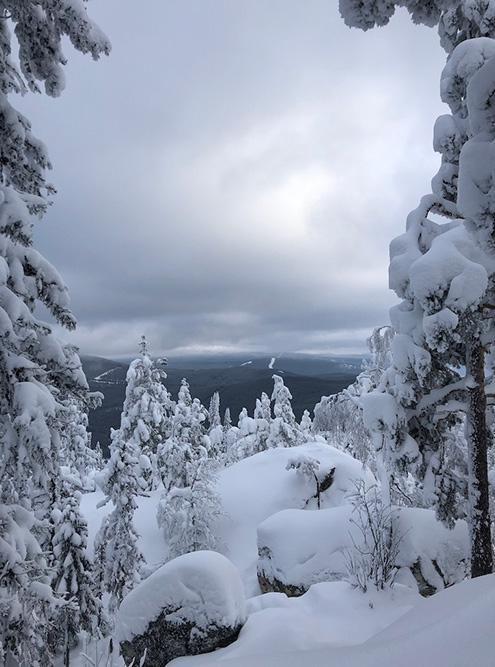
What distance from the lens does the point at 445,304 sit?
6.77 metres

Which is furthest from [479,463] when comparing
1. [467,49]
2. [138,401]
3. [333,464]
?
[138,401]

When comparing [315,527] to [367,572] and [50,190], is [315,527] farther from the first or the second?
[50,190]

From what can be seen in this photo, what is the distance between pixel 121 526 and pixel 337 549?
9.76 metres

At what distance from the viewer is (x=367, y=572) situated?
29.8 ft

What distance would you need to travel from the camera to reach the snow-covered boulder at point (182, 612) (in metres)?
7.36

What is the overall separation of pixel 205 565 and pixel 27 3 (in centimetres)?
1009

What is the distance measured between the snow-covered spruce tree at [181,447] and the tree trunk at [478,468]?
1819 cm

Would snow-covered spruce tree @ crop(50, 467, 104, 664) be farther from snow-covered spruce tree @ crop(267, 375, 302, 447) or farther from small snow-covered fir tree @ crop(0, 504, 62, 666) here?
snow-covered spruce tree @ crop(267, 375, 302, 447)

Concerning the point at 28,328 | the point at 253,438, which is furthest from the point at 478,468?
the point at 253,438

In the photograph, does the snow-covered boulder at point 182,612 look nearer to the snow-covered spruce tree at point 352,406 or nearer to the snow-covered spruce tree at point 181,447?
the snow-covered spruce tree at point 352,406

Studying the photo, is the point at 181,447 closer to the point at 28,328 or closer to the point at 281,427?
the point at 281,427

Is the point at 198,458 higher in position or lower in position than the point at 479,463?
lower

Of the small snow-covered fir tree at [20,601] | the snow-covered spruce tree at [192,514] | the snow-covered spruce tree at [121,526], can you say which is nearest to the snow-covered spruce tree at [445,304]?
the small snow-covered fir tree at [20,601]

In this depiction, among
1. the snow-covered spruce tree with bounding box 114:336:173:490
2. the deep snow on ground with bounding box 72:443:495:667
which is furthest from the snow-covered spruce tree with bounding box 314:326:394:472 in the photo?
the snow-covered spruce tree with bounding box 114:336:173:490
